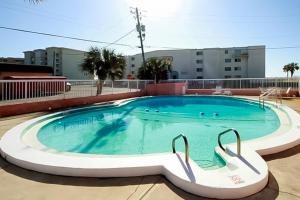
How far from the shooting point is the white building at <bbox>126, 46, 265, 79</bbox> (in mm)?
50594

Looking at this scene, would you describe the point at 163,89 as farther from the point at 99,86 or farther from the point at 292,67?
the point at 292,67

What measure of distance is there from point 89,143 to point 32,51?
221ft

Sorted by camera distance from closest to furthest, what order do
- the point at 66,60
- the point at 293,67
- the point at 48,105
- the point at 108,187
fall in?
1. the point at 108,187
2. the point at 48,105
3. the point at 293,67
4. the point at 66,60

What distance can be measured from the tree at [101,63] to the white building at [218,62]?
3862cm

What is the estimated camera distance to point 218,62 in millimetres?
52781

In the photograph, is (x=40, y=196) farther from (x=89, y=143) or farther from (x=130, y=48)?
(x=130, y=48)

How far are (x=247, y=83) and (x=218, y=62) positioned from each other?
120 ft

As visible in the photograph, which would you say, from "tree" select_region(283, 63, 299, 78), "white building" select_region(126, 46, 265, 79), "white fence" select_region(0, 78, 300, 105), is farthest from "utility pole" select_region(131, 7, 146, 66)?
"tree" select_region(283, 63, 299, 78)

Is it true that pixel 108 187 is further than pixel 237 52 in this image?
No

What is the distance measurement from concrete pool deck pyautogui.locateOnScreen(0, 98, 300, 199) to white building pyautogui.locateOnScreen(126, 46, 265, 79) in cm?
4958

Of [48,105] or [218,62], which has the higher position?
[218,62]

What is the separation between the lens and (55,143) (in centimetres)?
602

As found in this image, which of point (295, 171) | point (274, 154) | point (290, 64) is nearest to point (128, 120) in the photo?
point (274, 154)

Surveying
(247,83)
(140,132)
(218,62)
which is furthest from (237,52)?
(140,132)
